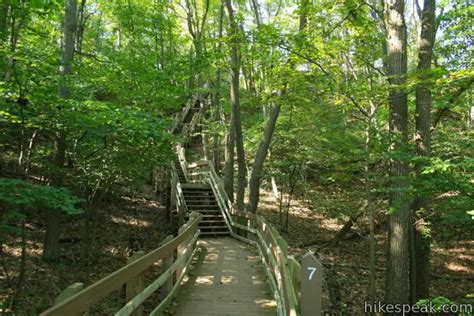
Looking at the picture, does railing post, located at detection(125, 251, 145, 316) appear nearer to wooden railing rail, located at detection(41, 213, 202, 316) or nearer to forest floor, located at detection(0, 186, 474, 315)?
wooden railing rail, located at detection(41, 213, 202, 316)

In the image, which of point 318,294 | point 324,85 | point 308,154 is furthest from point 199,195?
point 318,294

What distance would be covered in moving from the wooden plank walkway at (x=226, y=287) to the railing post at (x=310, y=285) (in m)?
1.63

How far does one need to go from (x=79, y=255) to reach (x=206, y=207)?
6.05 metres

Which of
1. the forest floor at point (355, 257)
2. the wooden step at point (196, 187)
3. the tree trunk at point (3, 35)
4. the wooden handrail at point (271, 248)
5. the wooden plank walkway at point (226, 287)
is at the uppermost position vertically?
the tree trunk at point (3, 35)

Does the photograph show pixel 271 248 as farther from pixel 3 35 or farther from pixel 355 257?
pixel 355 257

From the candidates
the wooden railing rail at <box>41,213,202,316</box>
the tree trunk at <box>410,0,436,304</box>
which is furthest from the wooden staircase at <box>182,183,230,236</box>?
the wooden railing rail at <box>41,213,202,316</box>

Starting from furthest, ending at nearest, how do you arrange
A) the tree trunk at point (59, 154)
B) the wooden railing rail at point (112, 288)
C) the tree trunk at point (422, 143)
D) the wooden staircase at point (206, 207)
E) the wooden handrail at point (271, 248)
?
the wooden staircase at point (206, 207), the tree trunk at point (422, 143), the tree trunk at point (59, 154), the wooden handrail at point (271, 248), the wooden railing rail at point (112, 288)

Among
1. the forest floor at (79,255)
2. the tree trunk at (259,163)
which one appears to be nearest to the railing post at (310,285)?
the forest floor at (79,255)

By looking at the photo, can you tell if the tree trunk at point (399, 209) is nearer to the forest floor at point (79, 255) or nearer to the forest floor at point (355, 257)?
the forest floor at point (355, 257)

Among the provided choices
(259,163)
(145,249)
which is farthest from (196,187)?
(145,249)

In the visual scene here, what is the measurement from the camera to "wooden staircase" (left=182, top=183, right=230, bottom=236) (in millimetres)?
14141

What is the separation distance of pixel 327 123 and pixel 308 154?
4.54ft

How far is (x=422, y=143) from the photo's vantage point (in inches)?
373

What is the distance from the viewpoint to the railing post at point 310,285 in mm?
4371
